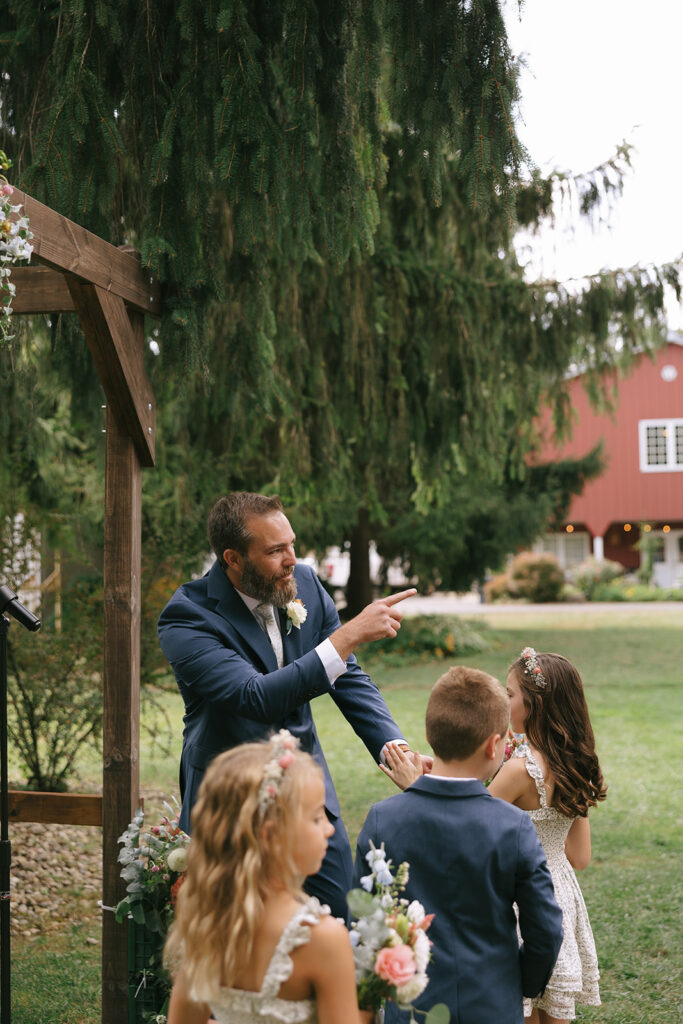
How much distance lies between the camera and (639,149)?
9.41m

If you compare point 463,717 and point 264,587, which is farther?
point 264,587

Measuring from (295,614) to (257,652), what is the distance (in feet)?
0.54

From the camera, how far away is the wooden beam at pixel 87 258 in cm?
324

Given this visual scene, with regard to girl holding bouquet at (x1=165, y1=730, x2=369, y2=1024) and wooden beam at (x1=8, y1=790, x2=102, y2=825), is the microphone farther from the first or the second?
girl holding bouquet at (x1=165, y1=730, x2=369, y2=1024)

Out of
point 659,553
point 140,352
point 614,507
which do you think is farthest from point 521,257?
point 659,553

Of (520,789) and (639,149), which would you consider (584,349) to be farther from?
(520,789)

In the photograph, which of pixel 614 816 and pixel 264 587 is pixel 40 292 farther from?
pixel 614 816

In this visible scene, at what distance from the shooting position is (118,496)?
403cm

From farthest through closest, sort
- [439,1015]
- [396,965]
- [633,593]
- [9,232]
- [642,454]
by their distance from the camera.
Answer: [642,454] < [633,593] < [9,232] < [439,1015] < [396,965]

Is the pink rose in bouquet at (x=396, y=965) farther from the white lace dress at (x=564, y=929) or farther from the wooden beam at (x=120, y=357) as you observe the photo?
the wooden beam at (x=120, y=357)

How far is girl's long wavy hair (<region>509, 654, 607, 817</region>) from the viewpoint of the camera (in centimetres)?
316

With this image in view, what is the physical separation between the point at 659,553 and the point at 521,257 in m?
25.2

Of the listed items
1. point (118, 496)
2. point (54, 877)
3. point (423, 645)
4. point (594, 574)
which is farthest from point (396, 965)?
point (594, 574)

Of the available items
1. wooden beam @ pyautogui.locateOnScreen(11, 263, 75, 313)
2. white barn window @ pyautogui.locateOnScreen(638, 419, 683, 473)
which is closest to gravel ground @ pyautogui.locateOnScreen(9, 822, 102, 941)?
wooden beam @ pyautogui.locateOnScreen(11, 263, 75, 313)
